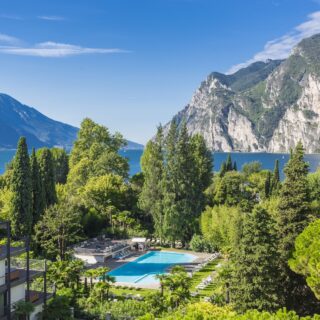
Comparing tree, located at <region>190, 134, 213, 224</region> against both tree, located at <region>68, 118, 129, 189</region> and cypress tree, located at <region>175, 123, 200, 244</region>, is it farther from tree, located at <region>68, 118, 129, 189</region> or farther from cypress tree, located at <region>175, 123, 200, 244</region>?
tree, located at <region>68, 118, 129, 189</region>

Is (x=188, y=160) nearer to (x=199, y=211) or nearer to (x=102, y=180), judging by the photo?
(x=199, y=211)

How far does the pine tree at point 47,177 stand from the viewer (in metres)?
35.7

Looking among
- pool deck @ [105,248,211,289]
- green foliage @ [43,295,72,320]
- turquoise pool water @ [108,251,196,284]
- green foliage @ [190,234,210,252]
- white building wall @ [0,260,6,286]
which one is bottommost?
turquoise pool water @ [108,251,196,284]

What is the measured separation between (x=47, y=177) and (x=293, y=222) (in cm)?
2171

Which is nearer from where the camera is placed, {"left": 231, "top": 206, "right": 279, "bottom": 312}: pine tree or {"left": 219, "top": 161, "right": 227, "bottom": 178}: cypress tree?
{"left": 231, "top": 206, "right": 279, "bottom": 312}: pine tree

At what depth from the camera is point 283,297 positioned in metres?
20.0

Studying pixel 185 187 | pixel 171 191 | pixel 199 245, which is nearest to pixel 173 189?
pixel 171 191

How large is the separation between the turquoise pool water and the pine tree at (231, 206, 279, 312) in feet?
30.7

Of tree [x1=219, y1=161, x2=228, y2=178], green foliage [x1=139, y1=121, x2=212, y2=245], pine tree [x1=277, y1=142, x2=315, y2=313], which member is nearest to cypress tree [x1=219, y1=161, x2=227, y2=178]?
tree [x1=219, y1=161, x2=228, y2=178]

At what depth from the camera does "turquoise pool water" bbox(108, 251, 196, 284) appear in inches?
1185

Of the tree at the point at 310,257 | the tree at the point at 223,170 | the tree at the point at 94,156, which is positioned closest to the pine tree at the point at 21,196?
the tree at the point at 94,156

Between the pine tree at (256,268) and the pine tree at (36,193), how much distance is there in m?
18.6

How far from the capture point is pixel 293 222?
21625 millimetres

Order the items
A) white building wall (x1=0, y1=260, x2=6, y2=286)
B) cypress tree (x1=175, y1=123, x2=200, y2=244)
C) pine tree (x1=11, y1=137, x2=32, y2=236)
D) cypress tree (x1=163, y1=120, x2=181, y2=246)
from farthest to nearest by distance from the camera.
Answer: cypress tree (x1=175, y1=123, x2=200, y2=244) < cypress tree (x1=163, y1=120, x2=181, y2=246) < pine tree (x1=11, y1=137, x2=32, y2=236) < white building wall (x1=0, y1=260, x2=6, y2=286)
